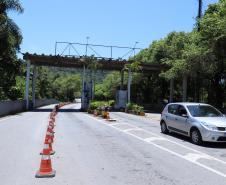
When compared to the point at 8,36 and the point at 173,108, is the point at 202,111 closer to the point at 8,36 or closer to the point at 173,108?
the point at 173,108

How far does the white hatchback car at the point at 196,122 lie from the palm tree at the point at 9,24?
23.8 meters

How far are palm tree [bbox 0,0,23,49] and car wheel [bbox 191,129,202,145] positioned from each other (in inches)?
1064

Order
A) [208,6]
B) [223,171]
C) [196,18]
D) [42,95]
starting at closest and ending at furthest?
[223,171] < [196,18] < [208,6] < [42,95]

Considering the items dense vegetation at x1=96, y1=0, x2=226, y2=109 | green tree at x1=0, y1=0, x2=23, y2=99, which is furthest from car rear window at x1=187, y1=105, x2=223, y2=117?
green tree at x1=0, y1=0, x2=23, y2=99

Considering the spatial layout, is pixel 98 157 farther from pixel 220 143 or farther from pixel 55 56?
pixel 55 56

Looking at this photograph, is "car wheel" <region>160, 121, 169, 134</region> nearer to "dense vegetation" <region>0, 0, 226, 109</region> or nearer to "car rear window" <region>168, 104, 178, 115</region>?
"car rear window" <region>168, 104, 178, 115</region>

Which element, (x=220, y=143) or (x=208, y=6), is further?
(x=208, y=6)

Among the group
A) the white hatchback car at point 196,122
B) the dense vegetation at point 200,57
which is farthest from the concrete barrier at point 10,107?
the white hatchback car at point 196,122

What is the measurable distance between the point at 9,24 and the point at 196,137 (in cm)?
2883

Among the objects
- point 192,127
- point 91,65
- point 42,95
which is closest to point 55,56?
point 91,65

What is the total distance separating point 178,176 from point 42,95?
323 ft

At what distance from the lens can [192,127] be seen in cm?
1608

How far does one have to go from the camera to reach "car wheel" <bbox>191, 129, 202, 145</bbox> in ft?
50.6

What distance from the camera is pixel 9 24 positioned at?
40.2 m
